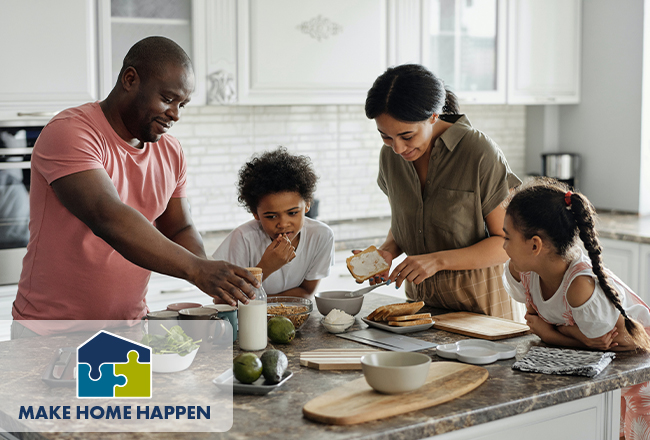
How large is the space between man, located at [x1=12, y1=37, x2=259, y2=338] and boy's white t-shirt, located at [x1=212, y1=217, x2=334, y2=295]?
43 cm

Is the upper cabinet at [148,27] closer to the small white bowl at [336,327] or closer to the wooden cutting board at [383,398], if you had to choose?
the small white bowl at [336,327]

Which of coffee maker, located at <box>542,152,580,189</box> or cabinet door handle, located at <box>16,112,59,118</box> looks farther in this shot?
coffee maker, located at <box>542,152,580,189</box>

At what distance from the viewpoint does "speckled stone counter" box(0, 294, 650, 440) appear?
1228 millimetres

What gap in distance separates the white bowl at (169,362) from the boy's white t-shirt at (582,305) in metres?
0.96

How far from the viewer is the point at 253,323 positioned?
5.69 ft

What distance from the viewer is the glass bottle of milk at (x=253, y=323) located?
1733mm

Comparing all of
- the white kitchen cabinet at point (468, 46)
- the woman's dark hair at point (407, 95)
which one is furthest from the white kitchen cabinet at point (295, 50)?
the woman's dark hair at point (407, 95)

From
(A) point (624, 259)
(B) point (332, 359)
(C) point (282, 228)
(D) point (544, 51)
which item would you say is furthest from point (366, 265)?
(D) point (544, 51)

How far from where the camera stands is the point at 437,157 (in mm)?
2271

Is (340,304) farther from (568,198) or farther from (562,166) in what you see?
(562,166)

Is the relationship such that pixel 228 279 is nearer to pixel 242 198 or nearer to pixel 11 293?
pixel 242 198

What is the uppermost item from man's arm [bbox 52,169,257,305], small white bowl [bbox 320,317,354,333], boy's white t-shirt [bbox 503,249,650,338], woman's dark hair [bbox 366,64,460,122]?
woman's dark hair [bbox 366,64,460,122]

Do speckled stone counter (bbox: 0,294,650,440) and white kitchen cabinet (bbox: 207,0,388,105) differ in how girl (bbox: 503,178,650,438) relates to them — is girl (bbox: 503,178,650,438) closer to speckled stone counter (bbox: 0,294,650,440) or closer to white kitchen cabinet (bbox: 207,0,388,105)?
speckled stone counter (bbox: 0,294,650,440)

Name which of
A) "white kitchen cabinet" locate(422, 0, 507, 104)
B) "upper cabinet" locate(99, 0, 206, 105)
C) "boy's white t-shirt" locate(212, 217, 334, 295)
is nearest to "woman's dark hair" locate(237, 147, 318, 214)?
"boy's white t-shirt" locate(212, 217, 334, 295)
